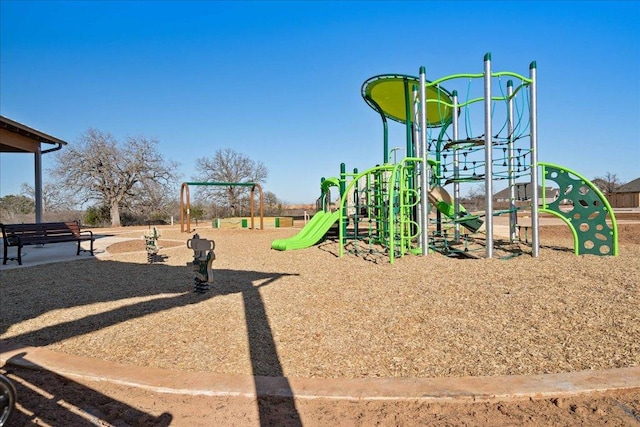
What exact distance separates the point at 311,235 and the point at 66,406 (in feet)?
31.5

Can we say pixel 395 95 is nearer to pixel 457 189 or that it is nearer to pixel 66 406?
pixel 457 189

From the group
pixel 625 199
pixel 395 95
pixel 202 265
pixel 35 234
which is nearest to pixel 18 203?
pixel 35 234

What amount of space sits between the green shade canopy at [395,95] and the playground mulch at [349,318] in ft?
20.8

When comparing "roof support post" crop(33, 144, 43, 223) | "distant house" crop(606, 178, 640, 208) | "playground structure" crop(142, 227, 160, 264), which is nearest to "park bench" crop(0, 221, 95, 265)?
"playground structure" crop(142, 227, 160, 264)

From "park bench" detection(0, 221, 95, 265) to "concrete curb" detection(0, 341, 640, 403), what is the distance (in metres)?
7.82

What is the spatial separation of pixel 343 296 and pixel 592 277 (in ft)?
12.0

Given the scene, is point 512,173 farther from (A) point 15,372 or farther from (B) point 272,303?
(A) point 15,372

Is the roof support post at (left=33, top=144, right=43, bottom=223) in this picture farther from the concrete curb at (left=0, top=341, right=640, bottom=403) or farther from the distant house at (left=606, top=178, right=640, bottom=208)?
the distant house at (left=606, top=178, right=640, bottom=208)

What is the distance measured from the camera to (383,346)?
353 centimetres

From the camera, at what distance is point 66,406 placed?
2594 mm

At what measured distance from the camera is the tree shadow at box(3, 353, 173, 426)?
2406 mm

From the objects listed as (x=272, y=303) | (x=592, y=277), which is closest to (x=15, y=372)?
(x=272, y=303)

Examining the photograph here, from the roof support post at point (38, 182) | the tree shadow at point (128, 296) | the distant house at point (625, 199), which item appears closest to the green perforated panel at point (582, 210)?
the tree shadow at point (128, 296)

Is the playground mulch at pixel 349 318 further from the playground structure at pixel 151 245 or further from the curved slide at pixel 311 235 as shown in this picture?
the curved slide at pixel 311 235
